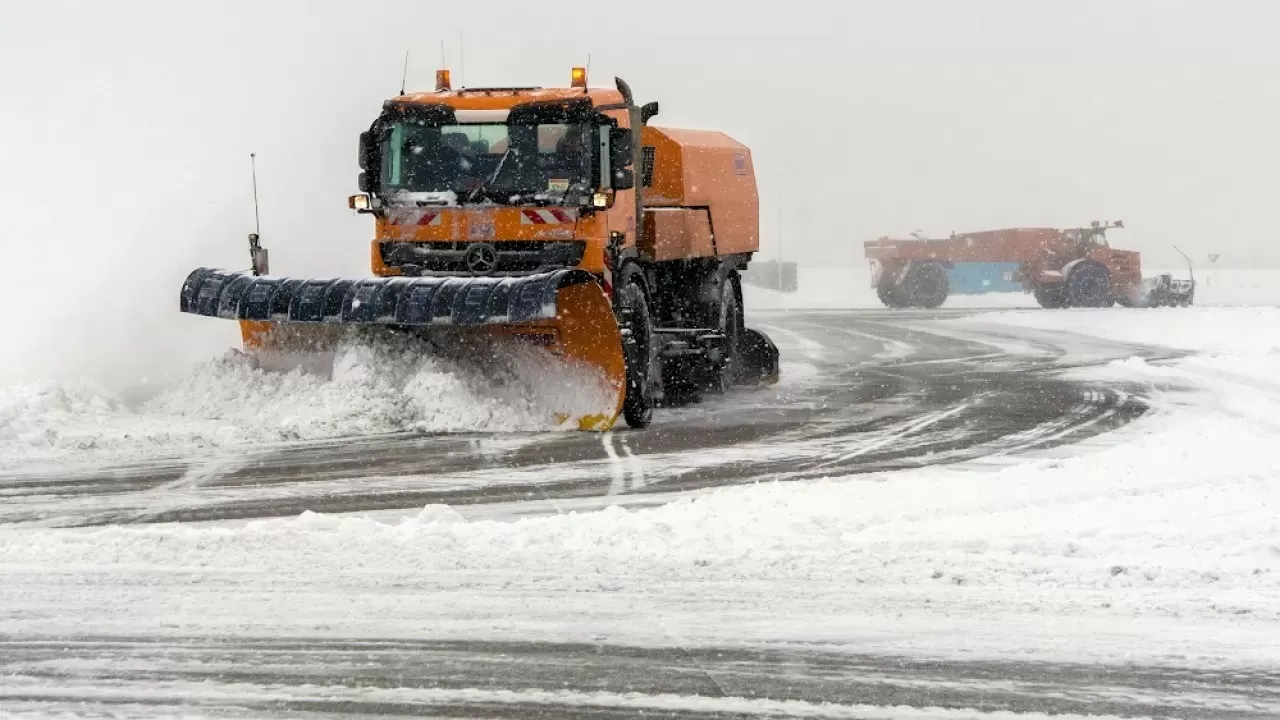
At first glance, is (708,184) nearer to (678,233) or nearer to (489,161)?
(678,233)

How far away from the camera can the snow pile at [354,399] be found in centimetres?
1027

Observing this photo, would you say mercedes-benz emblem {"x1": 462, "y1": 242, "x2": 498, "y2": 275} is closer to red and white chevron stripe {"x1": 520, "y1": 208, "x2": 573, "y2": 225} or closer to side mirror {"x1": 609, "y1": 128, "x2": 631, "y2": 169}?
red and white chevron stripe {"x1": 520, "y1": 208, "x2": 573, "y2": 225}

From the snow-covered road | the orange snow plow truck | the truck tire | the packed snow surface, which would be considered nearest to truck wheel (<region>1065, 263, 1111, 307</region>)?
the truck tire

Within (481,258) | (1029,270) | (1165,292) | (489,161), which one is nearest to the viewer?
(481,258)

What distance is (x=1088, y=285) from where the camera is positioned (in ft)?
98.9

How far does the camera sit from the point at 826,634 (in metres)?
4.92

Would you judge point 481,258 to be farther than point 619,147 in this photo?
No

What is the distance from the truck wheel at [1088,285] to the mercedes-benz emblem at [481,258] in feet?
70.6

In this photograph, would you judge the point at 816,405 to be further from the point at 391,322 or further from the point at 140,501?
the point at 140,501

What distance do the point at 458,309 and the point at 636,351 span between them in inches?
64.2

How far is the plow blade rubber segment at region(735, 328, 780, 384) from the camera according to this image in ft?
49.1

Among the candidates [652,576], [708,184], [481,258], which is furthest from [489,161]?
[652,576]

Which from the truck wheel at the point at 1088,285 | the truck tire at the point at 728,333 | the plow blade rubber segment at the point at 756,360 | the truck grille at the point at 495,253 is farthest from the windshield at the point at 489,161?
the truck wheel at the point at 1088,285

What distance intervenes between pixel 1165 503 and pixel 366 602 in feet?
13.0
